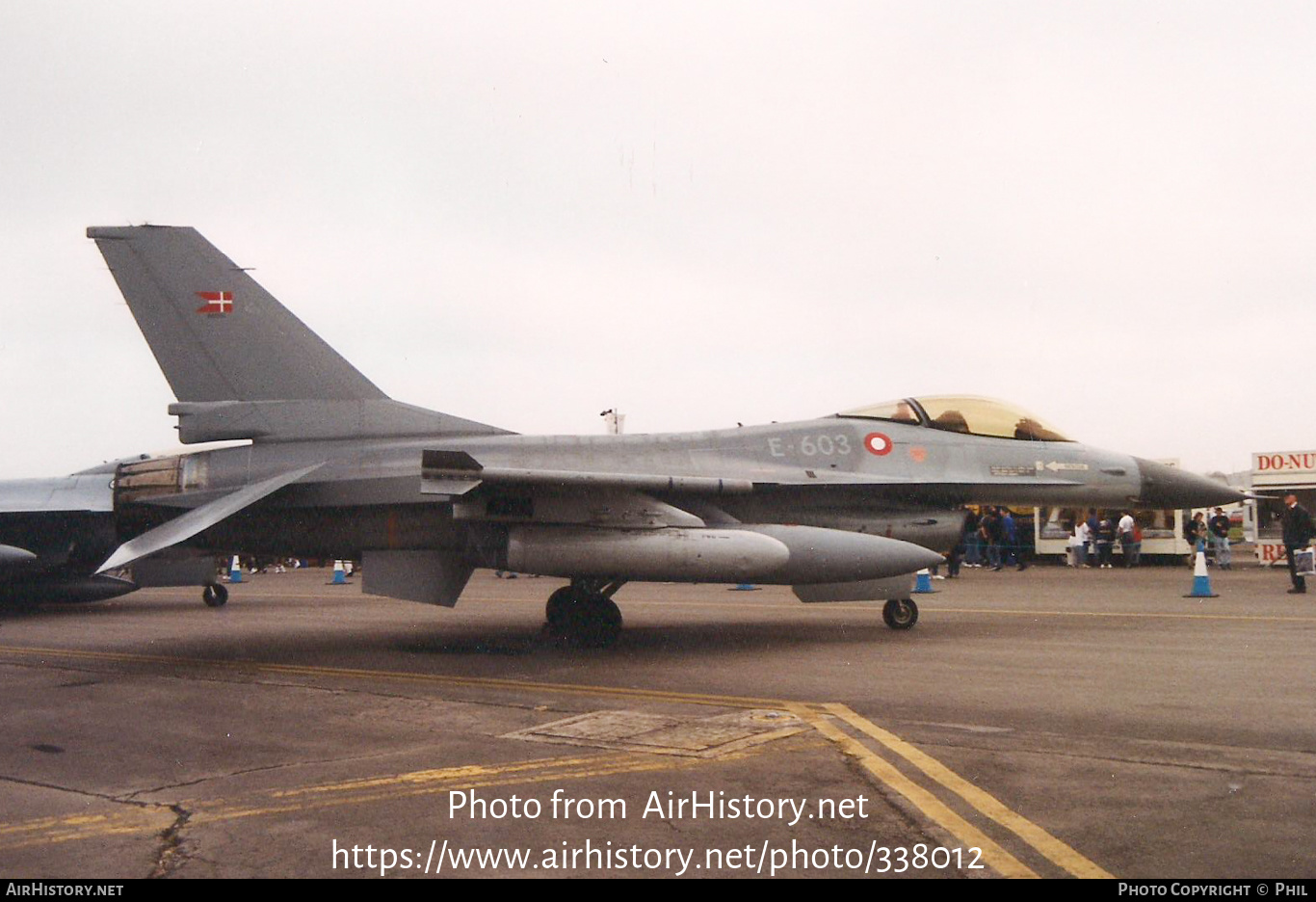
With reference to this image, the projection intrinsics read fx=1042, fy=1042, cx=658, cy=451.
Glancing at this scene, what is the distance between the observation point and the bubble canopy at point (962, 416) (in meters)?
12.5

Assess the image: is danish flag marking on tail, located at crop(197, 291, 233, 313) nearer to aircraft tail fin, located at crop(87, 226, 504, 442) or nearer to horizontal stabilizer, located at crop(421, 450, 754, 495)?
aircraft tail fin, located at crop(87, 226, 504, 442)

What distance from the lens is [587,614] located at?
11703 mm

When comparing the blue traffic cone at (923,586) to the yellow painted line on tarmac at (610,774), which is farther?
the blue traffic cone at (923,586)

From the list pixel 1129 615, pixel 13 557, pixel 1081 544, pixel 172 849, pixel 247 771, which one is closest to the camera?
pixel 172 849

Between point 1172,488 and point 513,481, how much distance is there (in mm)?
8288

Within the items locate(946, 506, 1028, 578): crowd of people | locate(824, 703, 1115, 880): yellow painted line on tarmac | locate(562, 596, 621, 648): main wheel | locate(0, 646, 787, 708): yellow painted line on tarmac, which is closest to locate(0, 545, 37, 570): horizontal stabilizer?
locate(0, 646, 787, 708): yellow painted line on tarmac

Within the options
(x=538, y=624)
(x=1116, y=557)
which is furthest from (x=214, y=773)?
(x=1116, y=557)

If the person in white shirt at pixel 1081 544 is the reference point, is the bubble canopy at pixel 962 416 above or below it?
above

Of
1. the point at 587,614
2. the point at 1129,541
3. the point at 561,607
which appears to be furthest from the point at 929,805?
the point at 1129,541

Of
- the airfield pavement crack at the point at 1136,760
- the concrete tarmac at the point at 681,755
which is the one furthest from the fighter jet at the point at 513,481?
the airfield pavement crack at the point at 1136,760

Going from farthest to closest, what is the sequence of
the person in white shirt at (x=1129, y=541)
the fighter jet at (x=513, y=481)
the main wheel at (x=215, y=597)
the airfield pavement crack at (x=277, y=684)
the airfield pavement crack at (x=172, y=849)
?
the person in white shirt at (x=1129, y=541) < the main wheel at (x=215, y=597) < the fighter jet at (x=513, y=481) < the airfield pavement crack at (x=277, y=684) < the airfield pavement crack at (x=172, y=849)

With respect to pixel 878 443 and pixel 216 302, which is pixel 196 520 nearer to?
pixel 216 302

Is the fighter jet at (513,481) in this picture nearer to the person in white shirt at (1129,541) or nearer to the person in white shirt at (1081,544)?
the person in white shirt at (1129,541)

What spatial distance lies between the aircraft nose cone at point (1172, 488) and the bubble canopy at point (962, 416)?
123cm
